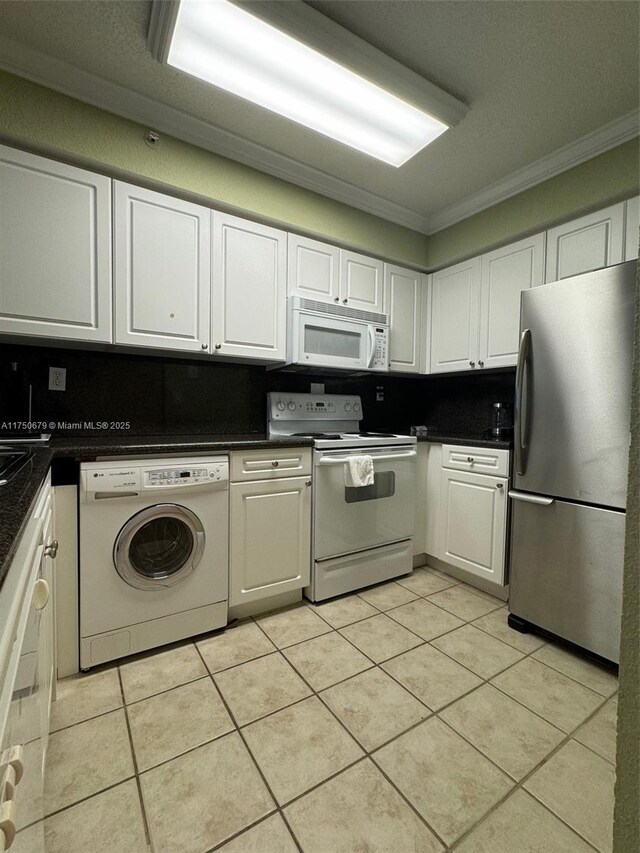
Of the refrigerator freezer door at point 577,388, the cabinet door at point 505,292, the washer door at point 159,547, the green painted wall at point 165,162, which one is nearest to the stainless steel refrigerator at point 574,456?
the refrigerator freezer door at point 577,388

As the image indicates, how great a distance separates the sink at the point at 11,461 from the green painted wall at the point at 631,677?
116cm

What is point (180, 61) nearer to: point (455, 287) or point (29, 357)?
point (29, 357)

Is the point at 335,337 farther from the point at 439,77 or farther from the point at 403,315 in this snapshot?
the point at 439,77

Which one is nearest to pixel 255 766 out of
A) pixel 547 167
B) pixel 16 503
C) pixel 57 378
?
pixel 16 503

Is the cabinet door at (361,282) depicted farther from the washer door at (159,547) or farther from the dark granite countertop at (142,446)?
the washer door at (159,547)

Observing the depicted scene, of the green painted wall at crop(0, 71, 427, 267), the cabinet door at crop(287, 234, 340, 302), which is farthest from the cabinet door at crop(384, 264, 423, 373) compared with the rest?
the cabinet door at crop(287, 234, 340, 302)

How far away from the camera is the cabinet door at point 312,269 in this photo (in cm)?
240

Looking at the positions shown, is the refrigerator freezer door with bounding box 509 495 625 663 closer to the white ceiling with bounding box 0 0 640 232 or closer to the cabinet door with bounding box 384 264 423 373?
the cabinet door with bounding box 384 264 423 373

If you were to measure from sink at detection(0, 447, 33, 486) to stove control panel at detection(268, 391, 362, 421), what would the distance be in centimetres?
143

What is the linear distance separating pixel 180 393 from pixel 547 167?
8.16 feet

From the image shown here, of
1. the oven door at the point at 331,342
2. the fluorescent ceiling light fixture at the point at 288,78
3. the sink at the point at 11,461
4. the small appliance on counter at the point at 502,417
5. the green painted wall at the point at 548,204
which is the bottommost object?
the sink at the point at 11,461

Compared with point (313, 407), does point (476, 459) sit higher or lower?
lower

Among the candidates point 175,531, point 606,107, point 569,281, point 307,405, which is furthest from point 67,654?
point 606,107

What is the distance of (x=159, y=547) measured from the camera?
5.95 feet
